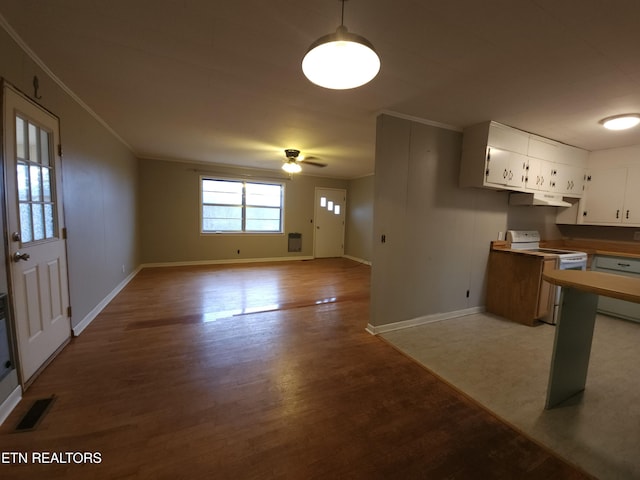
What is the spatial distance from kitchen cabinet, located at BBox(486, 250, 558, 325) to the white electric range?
8cm

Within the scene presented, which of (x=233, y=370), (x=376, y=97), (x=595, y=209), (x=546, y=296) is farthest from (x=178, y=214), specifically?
(x=595, y=209)

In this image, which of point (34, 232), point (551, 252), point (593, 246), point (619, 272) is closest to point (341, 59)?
point (34, 232)

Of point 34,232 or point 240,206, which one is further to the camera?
point 240,206

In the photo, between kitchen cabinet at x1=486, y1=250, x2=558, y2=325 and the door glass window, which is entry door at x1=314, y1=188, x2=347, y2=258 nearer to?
kitchen cabinet at x1=486, y1=250, x2=558, y2=325

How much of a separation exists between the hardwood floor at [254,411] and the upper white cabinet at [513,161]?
7.48 feet

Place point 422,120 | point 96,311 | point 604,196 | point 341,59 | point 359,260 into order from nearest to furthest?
point 341,59 < point 422,120 < point 96,311 < point 604,196 < point 359,260

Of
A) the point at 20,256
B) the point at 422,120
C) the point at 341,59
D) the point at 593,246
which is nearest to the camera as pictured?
the point at 341,59

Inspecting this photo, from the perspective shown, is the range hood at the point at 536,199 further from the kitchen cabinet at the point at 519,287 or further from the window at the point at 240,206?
the window at the point at 240,206

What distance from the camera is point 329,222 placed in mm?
7754

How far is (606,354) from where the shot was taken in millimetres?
2691

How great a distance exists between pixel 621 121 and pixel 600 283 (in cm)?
222

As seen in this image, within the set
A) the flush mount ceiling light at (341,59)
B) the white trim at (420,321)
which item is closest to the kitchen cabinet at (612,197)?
the white trim at (420,321)

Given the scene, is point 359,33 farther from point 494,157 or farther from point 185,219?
point 185,219

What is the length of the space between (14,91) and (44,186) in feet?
2.48
